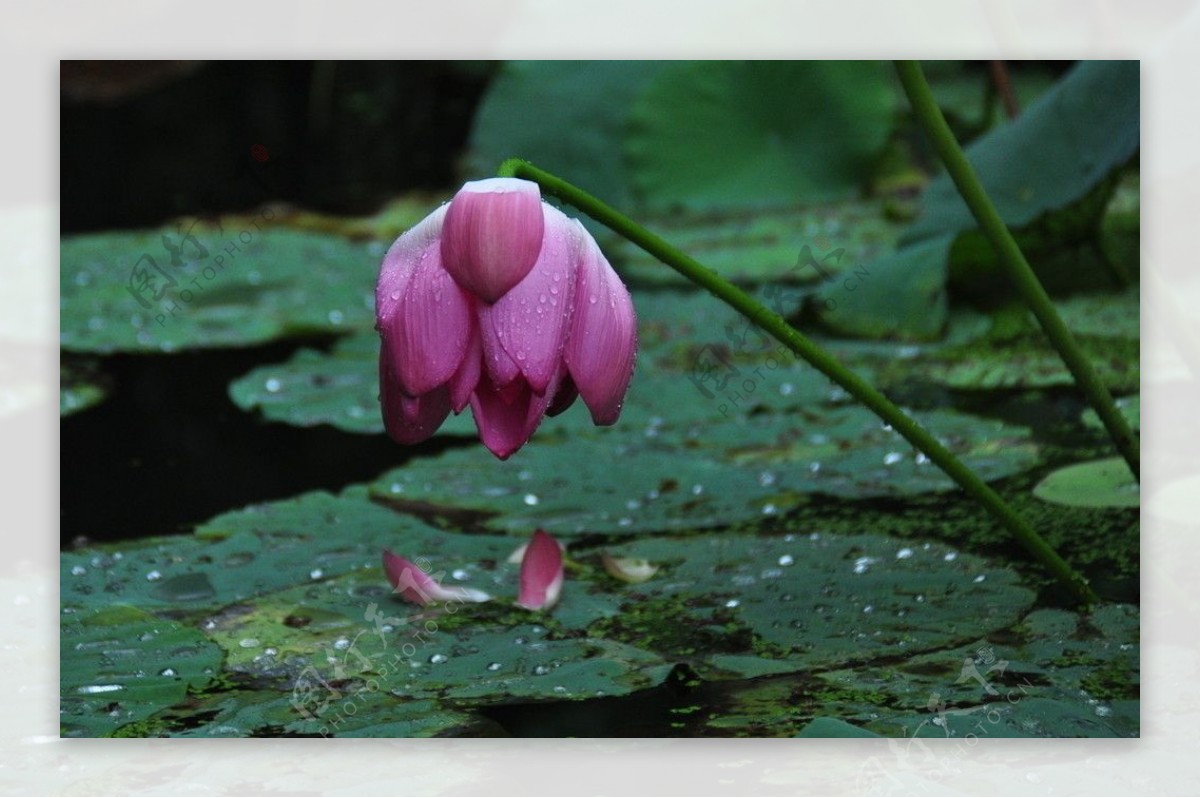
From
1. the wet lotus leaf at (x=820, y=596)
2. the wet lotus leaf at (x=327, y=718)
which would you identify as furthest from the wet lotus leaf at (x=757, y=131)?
the wet lotus leaf at (x=327, y=718)

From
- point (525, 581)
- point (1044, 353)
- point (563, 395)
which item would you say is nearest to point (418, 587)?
point (525, 581)

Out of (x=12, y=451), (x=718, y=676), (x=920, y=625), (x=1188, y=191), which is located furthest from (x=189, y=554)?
(x=1188, y=191)

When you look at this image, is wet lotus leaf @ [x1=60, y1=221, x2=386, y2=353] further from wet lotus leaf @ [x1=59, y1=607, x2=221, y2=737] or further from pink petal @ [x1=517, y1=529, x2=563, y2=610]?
pink petal @ [x1=517, y1=529, x2=563, y2=610]

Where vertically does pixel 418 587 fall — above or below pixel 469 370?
below

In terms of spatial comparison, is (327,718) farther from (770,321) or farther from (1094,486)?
(1094,486)

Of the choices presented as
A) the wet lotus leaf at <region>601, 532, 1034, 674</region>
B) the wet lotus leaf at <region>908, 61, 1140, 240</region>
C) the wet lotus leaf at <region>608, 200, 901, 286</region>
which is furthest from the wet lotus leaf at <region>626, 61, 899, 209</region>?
the wet lotus leaf at <region>601, 532, 1034, 674</region>

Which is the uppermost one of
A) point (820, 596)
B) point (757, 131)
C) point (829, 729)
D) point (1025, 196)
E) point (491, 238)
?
point (757, 131)
